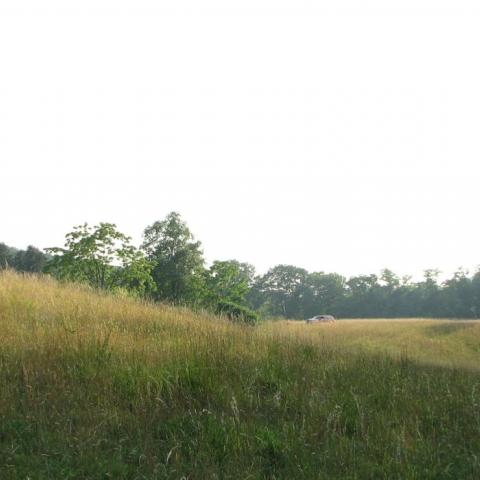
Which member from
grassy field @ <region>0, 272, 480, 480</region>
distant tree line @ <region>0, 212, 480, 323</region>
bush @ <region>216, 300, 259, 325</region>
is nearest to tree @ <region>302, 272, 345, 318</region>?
distant tree line @ <region>0, 212, 480, 323</region>

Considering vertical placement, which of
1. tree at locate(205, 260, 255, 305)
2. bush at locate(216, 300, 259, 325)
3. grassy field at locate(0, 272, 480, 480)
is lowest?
grassy field at locate(0, 272, 480, 480)

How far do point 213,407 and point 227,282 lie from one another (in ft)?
120

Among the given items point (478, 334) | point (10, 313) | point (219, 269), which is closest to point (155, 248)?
point (219, 269)

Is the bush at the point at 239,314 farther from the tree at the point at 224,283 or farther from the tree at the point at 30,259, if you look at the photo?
the tree at the point at 30,259

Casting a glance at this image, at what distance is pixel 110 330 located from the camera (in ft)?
22.8

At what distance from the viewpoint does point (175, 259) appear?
43531mm

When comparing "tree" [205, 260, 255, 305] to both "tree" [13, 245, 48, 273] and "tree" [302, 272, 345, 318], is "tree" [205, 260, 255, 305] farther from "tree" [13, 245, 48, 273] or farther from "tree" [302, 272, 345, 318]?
"tree" [302, 272, 345, 318]

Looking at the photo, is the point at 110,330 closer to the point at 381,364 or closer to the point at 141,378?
the point at 141,378

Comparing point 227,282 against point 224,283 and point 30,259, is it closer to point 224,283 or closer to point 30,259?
point 224,283

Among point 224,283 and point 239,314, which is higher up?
point 224,283

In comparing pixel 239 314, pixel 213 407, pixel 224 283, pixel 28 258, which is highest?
pixel 28 258

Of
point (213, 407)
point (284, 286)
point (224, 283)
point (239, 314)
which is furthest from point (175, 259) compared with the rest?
point (284, 286)

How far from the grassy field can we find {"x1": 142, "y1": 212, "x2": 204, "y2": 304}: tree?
32.7 metres

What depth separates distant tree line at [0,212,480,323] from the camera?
28.9 meters
